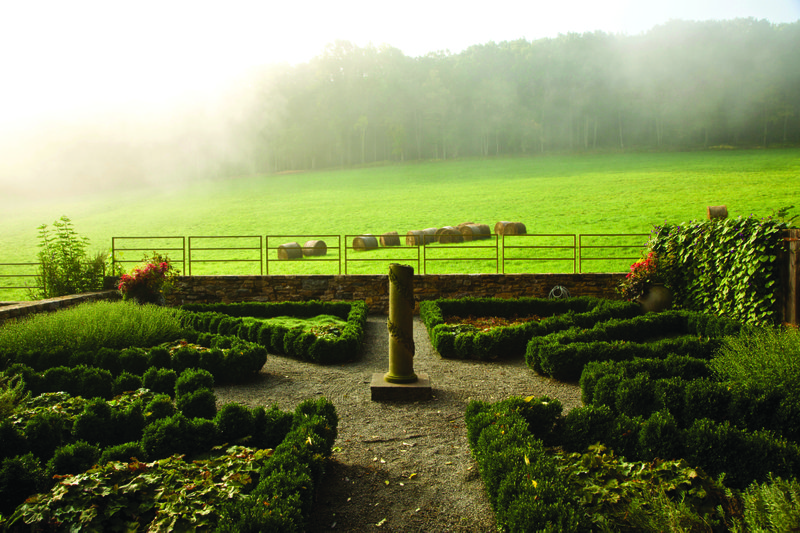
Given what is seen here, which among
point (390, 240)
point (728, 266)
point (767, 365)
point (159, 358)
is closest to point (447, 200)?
point (390, 240)

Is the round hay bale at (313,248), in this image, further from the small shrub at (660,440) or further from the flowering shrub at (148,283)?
the small shrub at (660,440)

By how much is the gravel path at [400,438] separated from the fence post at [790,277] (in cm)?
399

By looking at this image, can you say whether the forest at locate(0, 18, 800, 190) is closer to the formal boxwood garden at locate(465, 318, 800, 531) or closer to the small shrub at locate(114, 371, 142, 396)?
the formal boxwood garden at locate(465, 318, 800, 531)

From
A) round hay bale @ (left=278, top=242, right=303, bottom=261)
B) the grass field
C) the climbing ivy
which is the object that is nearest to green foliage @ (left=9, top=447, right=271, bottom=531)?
the climbing ivy

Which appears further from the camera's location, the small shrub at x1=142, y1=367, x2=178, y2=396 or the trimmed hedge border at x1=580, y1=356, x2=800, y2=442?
the small shrub at x1=142, y1=367, x2=178, y2=396

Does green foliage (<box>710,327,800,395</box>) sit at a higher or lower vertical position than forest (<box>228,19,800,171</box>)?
lower

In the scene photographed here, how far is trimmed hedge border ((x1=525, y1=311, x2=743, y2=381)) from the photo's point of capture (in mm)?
6523

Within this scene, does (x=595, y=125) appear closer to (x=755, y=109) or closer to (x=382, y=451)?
(x=755, y=109)

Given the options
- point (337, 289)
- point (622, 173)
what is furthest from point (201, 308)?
point (622, 173)

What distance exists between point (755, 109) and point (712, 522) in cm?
5419

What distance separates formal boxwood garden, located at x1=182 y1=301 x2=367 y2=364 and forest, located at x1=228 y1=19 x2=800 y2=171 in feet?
134

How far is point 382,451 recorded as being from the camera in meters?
4.32

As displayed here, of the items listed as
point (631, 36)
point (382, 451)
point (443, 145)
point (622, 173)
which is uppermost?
point (631, 36)

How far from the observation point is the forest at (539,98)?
151 feet
